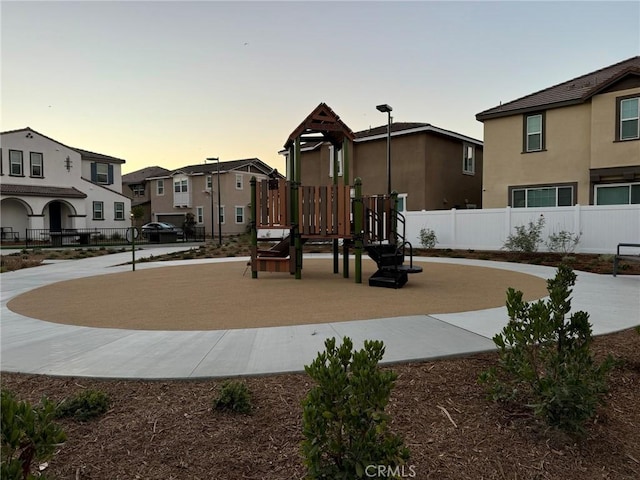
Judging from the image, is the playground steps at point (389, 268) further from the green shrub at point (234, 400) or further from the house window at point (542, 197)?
the house window at point (542, 197)

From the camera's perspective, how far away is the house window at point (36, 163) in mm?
31047

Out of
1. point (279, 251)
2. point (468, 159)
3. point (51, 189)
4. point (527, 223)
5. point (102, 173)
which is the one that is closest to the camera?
point (279, 251)

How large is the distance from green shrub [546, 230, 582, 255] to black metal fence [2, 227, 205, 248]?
23.6m

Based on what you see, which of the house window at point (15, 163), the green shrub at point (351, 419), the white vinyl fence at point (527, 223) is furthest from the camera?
the house window at point (15, 163)

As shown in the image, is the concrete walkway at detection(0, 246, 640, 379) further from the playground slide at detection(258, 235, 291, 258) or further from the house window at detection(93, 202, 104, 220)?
the house window at detection(93, 202, 104, 220)

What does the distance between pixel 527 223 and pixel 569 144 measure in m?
4.32

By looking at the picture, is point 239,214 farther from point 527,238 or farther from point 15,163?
point 527,238

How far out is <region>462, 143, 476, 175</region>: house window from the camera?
2458 centimetres

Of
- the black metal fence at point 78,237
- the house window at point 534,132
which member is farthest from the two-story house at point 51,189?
the house window at point 534,132

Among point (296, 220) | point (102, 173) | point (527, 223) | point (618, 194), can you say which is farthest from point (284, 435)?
point (102, 173)

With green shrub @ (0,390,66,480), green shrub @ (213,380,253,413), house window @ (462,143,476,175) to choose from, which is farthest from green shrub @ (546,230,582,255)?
green shrub @ (0,390,66,480)

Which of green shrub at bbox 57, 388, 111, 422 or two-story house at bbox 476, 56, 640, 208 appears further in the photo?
two-story house at bbox 476, 56, 640, 208

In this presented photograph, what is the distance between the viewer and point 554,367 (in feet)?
9.24

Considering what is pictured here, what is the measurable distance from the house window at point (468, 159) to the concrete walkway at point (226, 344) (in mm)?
19428
